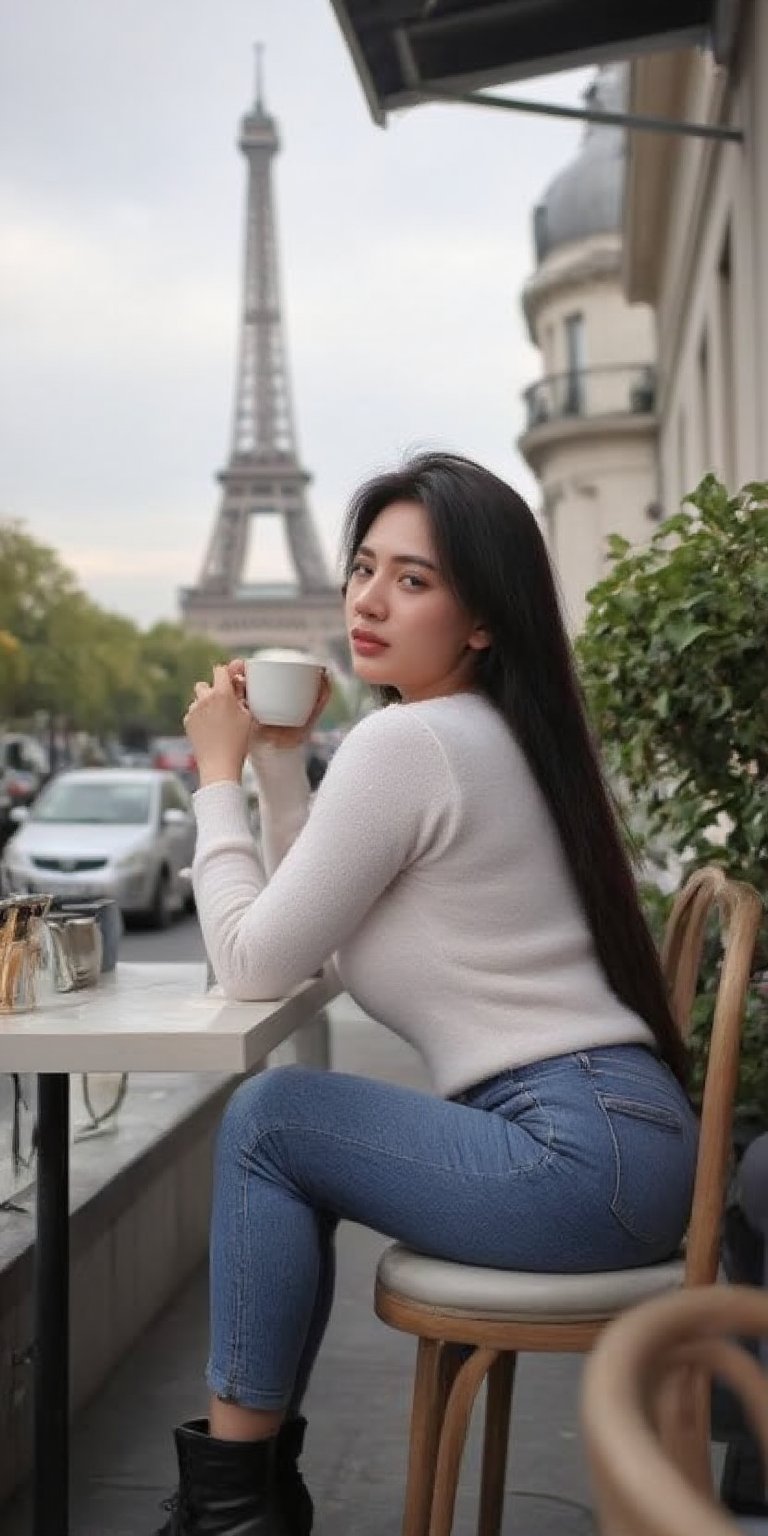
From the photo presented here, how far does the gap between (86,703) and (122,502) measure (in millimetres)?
30432

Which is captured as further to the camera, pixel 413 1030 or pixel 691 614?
pixel 691 614

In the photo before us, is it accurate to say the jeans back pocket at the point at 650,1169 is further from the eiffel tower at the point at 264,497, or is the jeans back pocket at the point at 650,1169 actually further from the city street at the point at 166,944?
the eiffel tower at the point at 264,497

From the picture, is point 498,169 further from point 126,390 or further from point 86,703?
point 126,390

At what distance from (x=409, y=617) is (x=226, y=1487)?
115cm

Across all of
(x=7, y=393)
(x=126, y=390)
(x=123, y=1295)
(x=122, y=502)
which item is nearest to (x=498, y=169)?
(x=123, y=1295)

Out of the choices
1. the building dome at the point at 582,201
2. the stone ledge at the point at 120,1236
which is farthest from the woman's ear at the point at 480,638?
the building dome at the point at 582,201

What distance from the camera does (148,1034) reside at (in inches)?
94.7

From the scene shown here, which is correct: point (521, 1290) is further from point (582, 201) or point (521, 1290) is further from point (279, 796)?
point (582, 201)

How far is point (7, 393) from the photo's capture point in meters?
80.1

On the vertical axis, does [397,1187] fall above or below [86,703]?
below

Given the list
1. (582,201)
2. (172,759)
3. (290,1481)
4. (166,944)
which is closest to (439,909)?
(290,1481)

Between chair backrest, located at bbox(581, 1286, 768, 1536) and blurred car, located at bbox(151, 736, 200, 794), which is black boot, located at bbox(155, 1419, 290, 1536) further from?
blurred car, located at bbox(151, 736, 200, 794)

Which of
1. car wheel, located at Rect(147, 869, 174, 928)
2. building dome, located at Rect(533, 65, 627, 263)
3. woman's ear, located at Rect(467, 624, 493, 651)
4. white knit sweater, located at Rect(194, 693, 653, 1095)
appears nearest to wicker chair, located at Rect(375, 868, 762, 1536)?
white knit sweater, located at Rect(194, 693, 653, 1095)

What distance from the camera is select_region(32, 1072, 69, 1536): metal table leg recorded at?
291 cm
